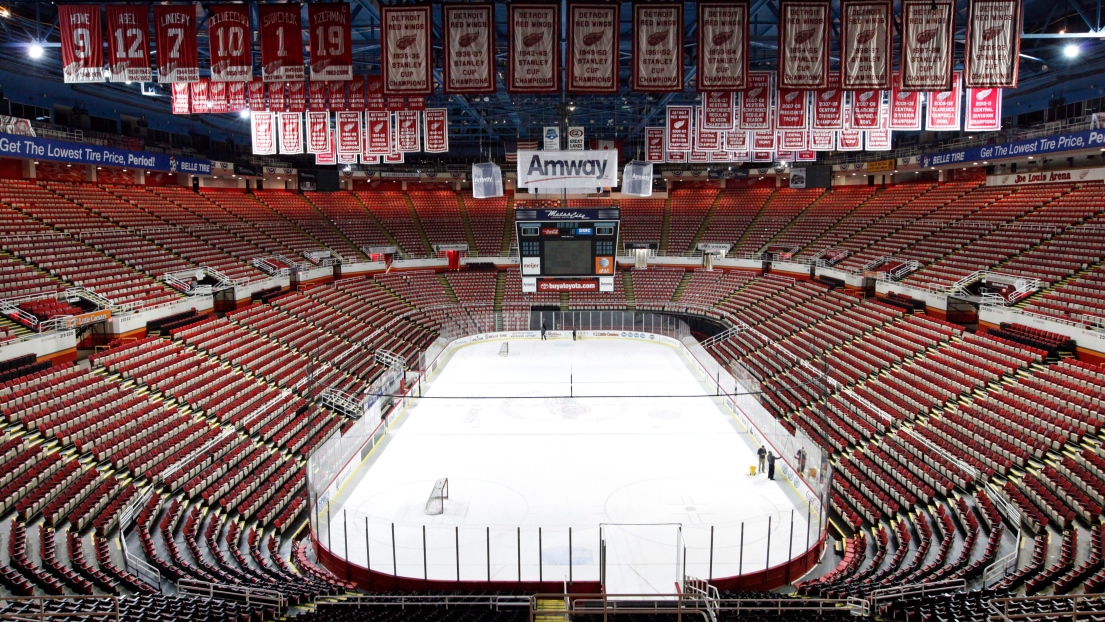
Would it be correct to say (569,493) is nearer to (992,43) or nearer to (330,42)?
(330,42)

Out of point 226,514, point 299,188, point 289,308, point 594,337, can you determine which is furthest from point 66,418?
point 299,188

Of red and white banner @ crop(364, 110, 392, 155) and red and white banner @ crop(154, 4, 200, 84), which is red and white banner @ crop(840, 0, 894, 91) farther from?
red and white banner @ crop(364, 110, 392, 155)

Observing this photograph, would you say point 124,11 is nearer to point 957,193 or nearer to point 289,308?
point 289,308

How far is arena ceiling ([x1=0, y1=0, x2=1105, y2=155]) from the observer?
1859 cm

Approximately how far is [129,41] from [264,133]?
897cm

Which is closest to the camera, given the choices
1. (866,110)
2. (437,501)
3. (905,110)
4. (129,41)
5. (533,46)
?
(533,46)

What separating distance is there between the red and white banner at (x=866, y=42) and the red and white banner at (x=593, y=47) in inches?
165

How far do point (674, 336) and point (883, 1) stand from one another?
1051 inches

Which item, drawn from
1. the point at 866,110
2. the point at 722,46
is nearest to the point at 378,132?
the point at 722,46

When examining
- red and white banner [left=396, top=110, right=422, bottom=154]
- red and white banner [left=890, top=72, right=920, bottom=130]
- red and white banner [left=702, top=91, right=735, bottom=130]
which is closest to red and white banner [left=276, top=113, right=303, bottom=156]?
red and white banner [left=396, top=110, right=422, bottom=154]

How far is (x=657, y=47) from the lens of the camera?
12297mm

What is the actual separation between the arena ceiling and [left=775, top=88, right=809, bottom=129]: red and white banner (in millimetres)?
2417

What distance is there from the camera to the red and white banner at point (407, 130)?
816 inches

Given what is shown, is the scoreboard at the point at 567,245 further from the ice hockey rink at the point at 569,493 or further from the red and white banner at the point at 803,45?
the red and white banner at the point at 803,45
